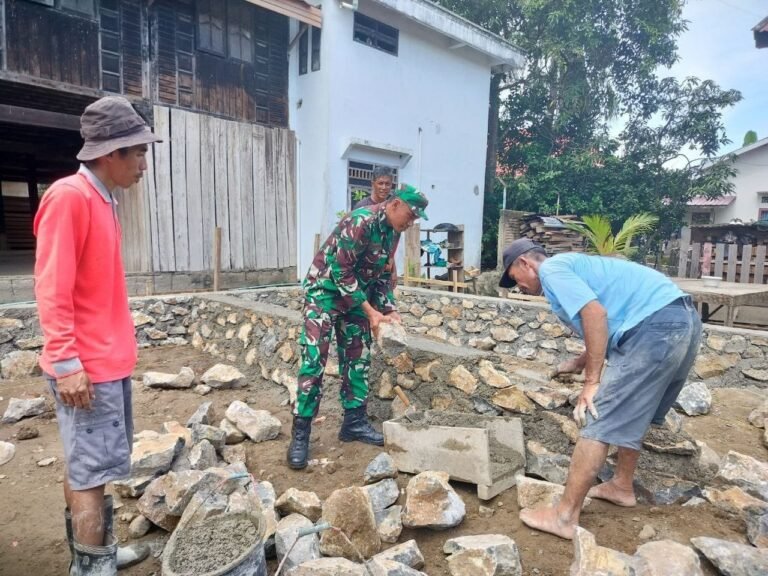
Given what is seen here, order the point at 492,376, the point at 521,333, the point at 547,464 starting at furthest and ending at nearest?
the point at 521,333 < the point at 492,376 < the point at 547,464

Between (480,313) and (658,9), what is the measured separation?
13.1m

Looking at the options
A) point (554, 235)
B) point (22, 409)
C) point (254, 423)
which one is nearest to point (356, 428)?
point (254, 423)

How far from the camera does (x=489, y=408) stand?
3.17 m

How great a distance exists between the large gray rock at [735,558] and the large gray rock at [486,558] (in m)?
0.71

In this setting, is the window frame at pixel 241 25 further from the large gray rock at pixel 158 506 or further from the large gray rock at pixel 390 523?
the large gray rock at pixel 390 523

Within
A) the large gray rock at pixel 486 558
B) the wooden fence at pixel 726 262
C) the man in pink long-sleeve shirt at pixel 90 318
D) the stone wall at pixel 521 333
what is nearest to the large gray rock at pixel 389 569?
the large gray rock at pixel 486 558

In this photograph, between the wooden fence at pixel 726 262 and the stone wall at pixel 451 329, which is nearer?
the stone wall at pixel 451 329

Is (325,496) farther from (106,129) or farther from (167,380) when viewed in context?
(167,380)

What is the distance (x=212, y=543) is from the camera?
181 cm

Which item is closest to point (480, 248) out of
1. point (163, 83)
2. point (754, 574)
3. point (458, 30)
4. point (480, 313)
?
point (458, 30)

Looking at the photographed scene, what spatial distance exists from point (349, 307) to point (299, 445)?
0.84 m

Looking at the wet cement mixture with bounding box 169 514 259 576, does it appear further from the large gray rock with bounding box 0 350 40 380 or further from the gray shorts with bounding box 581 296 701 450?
A: the large gray rock with bounding box 0 350 40 380

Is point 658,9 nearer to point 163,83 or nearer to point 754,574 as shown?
point 163,83

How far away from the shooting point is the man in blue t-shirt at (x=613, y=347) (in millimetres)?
2184
